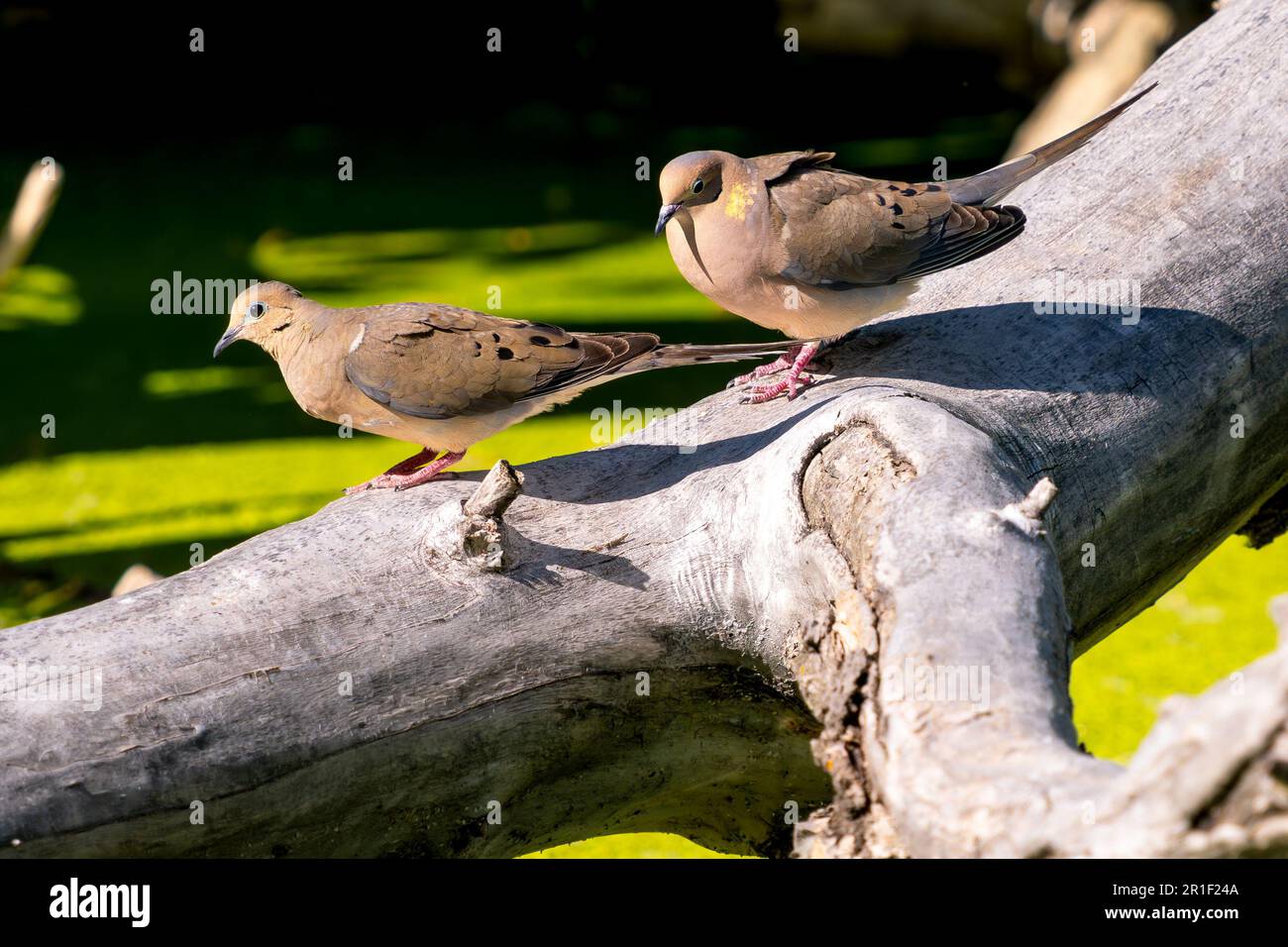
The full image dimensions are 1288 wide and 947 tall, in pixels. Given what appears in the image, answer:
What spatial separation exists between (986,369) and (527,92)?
365 inches

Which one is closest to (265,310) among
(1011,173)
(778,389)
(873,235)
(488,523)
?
(488,523)

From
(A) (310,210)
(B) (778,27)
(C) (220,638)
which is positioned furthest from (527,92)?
(C) (220,638)

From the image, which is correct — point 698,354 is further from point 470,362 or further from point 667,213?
point 470,362

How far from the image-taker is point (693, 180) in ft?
9.03

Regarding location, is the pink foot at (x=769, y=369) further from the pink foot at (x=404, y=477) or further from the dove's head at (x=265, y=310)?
the dove's head at (x=265, y=310)

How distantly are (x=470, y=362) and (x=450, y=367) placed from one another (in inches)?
1.6

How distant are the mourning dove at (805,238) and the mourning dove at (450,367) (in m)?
0.17

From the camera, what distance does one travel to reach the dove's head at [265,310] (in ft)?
9.70

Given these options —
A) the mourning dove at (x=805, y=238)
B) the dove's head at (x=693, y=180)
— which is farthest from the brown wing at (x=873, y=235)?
the dove's head at (x=693, y=180)

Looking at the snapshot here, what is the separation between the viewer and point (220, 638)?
215 cm

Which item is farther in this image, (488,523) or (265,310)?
(265,310)

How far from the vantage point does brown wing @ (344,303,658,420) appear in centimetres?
268

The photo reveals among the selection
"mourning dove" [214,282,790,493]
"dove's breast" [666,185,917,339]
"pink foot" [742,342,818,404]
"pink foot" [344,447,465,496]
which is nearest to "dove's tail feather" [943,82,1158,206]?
"dove's breast" [666,185,917,339]

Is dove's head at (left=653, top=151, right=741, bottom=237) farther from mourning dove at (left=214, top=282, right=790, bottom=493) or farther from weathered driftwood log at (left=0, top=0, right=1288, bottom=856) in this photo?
weathered driftwood log at (left=0, top=0, right=1288, bottom=856)
